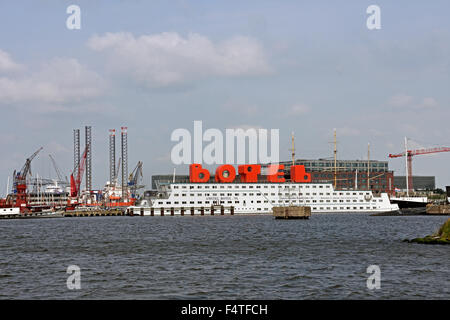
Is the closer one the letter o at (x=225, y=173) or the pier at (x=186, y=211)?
the pier at (x=186, y=211)

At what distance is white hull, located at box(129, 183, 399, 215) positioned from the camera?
424ft

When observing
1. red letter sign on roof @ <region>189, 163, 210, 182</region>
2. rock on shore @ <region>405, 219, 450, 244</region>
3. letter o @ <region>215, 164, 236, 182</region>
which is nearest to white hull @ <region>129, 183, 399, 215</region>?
letter o @ <region>215, 164, 236, 182</region>

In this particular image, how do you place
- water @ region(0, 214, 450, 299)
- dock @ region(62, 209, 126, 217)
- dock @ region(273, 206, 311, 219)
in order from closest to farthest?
water @ region(0, 214, 450, 299) < dock @ region(273, 206, 311, 219) < dock @ region(62, 209, 126, 217)

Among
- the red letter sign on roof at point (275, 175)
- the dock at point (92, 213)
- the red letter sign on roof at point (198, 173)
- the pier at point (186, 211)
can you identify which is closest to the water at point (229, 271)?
the pier at point (186, 211)

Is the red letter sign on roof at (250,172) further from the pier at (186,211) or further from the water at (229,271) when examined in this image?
the water at (229,271)

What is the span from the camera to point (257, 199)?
13188 cm

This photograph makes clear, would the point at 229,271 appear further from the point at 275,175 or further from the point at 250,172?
the point at 275,175

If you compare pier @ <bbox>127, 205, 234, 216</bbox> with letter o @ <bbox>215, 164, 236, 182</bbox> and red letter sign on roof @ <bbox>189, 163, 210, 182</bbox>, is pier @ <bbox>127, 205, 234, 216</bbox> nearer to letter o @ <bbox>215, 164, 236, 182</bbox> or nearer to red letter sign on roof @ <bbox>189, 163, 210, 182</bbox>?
letter o @ <bbox>215, 164, 236, 182</bbox>

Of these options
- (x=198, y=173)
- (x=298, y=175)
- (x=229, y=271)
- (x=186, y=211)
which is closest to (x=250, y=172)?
(x=198, y=173)

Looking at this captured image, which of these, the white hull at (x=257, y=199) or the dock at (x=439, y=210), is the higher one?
the white hull at (x=257, y=199)

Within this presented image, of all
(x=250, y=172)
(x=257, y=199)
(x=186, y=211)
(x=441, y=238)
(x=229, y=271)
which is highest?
(x=250, y=172)

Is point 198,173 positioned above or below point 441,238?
above

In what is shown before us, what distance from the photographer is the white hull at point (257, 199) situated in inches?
5089

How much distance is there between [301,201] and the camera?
13350 centimetres
